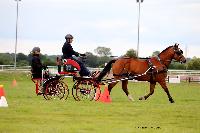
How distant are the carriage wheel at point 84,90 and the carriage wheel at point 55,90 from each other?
0.42 meters

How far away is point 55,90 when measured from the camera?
→ 22000 mm

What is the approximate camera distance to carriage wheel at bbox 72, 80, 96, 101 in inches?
854

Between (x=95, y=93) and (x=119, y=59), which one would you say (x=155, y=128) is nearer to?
(x=95, y=93)

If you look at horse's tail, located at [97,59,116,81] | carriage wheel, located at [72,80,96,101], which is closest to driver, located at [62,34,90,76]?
carriage wheel, located at [72,80,96,101]

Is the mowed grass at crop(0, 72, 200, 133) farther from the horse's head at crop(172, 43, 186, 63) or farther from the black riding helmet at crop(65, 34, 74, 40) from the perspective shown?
the horse's head at crop(172, 43, 186, 63)

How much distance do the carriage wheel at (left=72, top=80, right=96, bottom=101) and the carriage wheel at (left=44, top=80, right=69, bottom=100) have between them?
42 cm

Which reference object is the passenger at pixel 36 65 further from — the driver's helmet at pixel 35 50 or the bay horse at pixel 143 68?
the bay horse at pixel 143 68

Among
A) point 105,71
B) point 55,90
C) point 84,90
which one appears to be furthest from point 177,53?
point 55,90

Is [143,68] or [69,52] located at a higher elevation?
[69,52]

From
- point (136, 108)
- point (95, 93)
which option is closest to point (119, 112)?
point (136, 108)

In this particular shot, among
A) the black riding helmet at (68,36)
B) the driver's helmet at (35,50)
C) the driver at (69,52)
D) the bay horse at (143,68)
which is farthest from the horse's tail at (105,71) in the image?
the driver's helmet at (35,50)

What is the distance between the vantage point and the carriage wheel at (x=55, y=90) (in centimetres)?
2188

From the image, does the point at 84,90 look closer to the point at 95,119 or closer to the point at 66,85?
the point at 66,85

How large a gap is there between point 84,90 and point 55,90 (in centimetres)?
108
